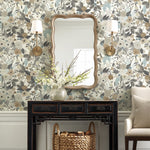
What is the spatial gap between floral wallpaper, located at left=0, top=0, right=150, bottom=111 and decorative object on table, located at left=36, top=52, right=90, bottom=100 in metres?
0.11

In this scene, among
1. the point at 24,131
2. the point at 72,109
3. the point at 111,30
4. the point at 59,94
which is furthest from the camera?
the point at 24,131

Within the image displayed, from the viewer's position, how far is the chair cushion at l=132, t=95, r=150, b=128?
12.0 ft

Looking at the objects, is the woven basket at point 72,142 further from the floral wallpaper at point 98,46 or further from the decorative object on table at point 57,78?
the floral wallpaper at point 98,46

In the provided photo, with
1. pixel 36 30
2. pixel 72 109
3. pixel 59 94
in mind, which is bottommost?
pixel 72 109

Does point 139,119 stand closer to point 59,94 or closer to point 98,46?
point 59,94

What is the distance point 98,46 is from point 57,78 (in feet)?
2.52

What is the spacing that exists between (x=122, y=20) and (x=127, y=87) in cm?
92

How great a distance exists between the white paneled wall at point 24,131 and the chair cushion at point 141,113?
0.41 meters

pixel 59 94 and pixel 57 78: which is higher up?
pixel 57 78

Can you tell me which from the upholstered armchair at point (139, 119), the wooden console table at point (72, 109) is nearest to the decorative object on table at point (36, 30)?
the wooden console table at point (72, 109)

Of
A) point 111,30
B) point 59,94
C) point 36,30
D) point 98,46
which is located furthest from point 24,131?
point 111,30

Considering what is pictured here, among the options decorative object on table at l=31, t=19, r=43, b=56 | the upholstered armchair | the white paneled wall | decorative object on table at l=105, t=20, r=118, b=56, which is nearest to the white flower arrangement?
decorative object on table at l=31, t=19, r=43, b=56

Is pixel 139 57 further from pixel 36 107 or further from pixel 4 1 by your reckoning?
pixel 4 1

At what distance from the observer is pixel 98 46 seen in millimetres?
4227
